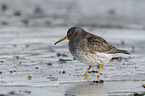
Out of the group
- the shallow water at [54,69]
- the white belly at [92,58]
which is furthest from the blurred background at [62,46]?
the white belly at [92,58]

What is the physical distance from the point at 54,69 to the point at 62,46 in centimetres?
366

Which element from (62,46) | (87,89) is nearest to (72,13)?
(62,46)

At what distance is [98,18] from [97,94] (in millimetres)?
12010

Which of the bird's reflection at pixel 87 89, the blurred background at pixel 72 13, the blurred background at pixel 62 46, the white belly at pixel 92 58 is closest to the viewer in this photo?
the bird's reflection at pixel 87 89

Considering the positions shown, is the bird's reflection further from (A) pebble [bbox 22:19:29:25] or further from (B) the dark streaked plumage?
(A) pebble [bbox 22:19:29:25]

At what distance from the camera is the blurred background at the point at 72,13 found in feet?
57.6

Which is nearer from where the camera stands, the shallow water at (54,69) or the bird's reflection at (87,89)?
the bird's reflection at (87,89)

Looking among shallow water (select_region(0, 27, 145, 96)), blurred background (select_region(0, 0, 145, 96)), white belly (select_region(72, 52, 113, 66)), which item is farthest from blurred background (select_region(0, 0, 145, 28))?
white belly (select_region(72, 52, 113, 66))

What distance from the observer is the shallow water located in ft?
23.8

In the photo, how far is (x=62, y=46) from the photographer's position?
1302cm

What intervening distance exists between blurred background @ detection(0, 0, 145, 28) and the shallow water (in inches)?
93.9

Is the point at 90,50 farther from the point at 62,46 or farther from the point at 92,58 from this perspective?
the point at 62,46

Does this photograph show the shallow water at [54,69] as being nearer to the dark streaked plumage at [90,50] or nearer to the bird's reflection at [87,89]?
the bird's reflection at [87,89]

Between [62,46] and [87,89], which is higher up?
[62,46]
